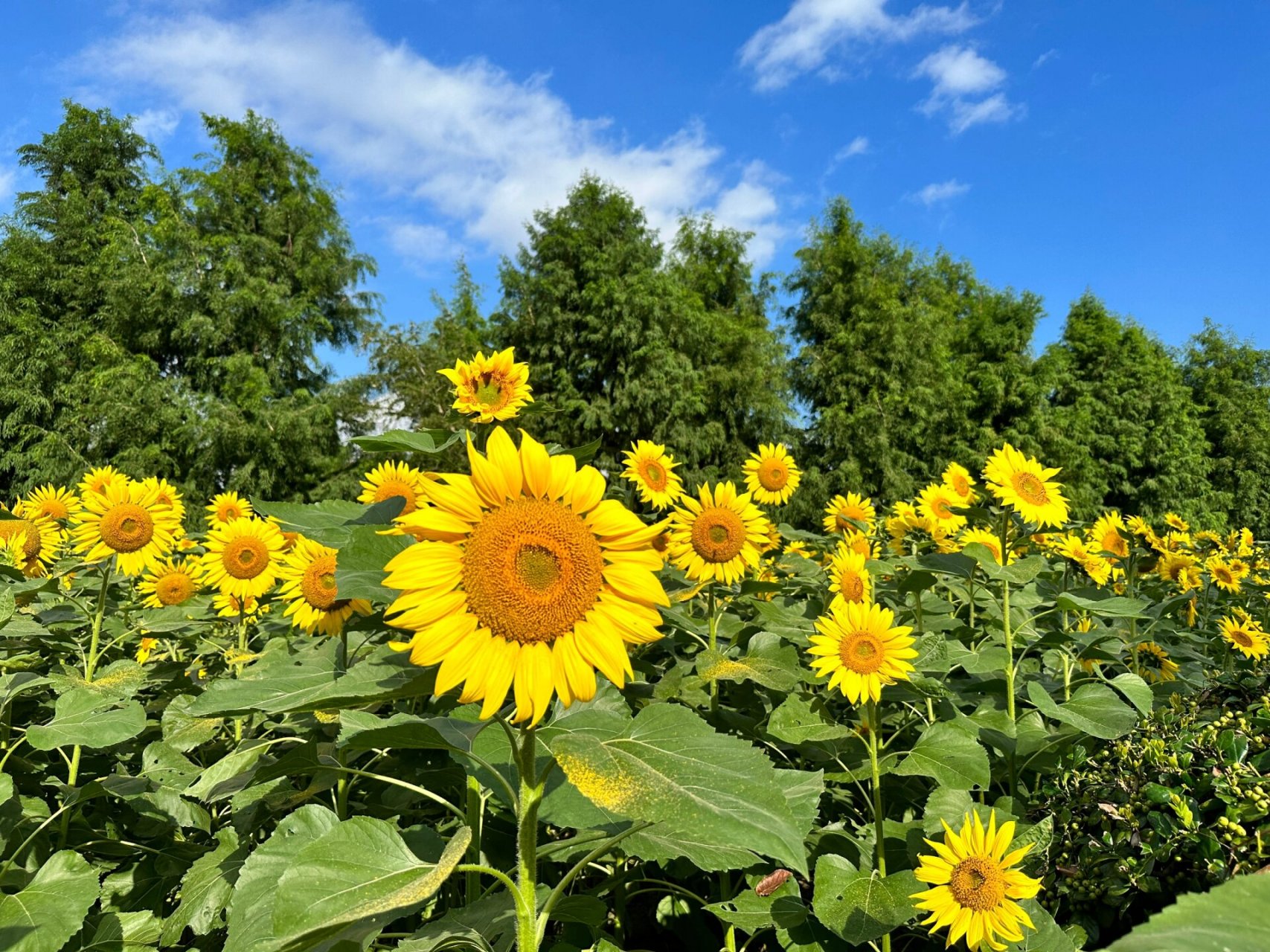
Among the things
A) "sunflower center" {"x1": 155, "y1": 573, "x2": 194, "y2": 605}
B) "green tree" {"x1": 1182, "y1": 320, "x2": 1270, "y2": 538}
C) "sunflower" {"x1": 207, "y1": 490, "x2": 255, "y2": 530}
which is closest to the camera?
"sunflower center" {"x1": 155, "y1": 573, "x2": 194, "y2": 605}

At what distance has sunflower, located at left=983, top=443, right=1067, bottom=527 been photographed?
2.46 metres

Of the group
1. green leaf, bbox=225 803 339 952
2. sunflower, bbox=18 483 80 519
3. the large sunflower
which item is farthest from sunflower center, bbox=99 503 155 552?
the large sunflower

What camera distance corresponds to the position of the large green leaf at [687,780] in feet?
2.84

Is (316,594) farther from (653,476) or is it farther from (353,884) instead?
(653,476)

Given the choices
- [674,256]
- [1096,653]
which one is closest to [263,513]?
[1096,653]

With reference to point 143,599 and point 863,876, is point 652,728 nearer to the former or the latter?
point 863,876

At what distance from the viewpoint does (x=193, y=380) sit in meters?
23.6

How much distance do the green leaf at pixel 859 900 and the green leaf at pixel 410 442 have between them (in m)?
1.25

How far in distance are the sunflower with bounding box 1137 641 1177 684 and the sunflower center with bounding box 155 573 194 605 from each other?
14.2 feet

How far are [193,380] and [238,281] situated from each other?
3.41m

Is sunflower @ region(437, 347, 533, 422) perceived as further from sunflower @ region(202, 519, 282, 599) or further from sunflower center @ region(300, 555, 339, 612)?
sunflower @ region(202, 519, 282, 599)

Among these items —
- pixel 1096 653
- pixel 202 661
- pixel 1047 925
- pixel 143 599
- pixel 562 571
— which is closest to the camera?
pixel 562 571

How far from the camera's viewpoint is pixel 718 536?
2.81 m

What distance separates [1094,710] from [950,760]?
1.70 feet
